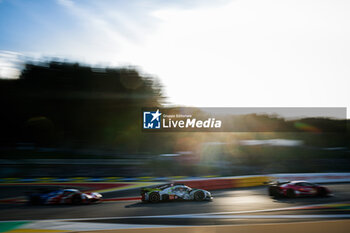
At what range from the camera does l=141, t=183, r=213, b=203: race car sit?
35.9 feet

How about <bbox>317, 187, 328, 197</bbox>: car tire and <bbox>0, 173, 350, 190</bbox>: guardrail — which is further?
<bbox>0, 173, 350, 190</bbox>: guardrail

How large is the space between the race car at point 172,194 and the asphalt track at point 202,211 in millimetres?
230

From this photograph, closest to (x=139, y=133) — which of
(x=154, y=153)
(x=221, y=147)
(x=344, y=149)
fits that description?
(x=154, y=153)

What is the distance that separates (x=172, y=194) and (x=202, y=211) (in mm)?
1941

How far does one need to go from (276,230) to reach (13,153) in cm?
2520

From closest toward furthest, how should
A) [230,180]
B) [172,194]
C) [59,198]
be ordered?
[59,198], [172,194], [230,180]

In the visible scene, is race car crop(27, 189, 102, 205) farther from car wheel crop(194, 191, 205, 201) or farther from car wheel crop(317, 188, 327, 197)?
car wheel crop(317, 188, 327, 197)

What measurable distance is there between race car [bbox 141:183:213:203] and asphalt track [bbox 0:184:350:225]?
230 mm

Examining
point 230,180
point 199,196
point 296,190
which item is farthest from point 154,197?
point 296,190

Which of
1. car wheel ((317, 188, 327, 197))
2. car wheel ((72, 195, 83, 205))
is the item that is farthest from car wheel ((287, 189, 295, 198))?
car wheel ((72, 195, 83, 205))

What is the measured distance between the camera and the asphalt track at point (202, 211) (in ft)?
27.2

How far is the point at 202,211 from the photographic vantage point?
935cm

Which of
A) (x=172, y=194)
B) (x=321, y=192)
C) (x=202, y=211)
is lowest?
(x=202, y=211)

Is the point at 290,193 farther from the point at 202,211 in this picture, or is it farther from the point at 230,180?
the point at 202,211
